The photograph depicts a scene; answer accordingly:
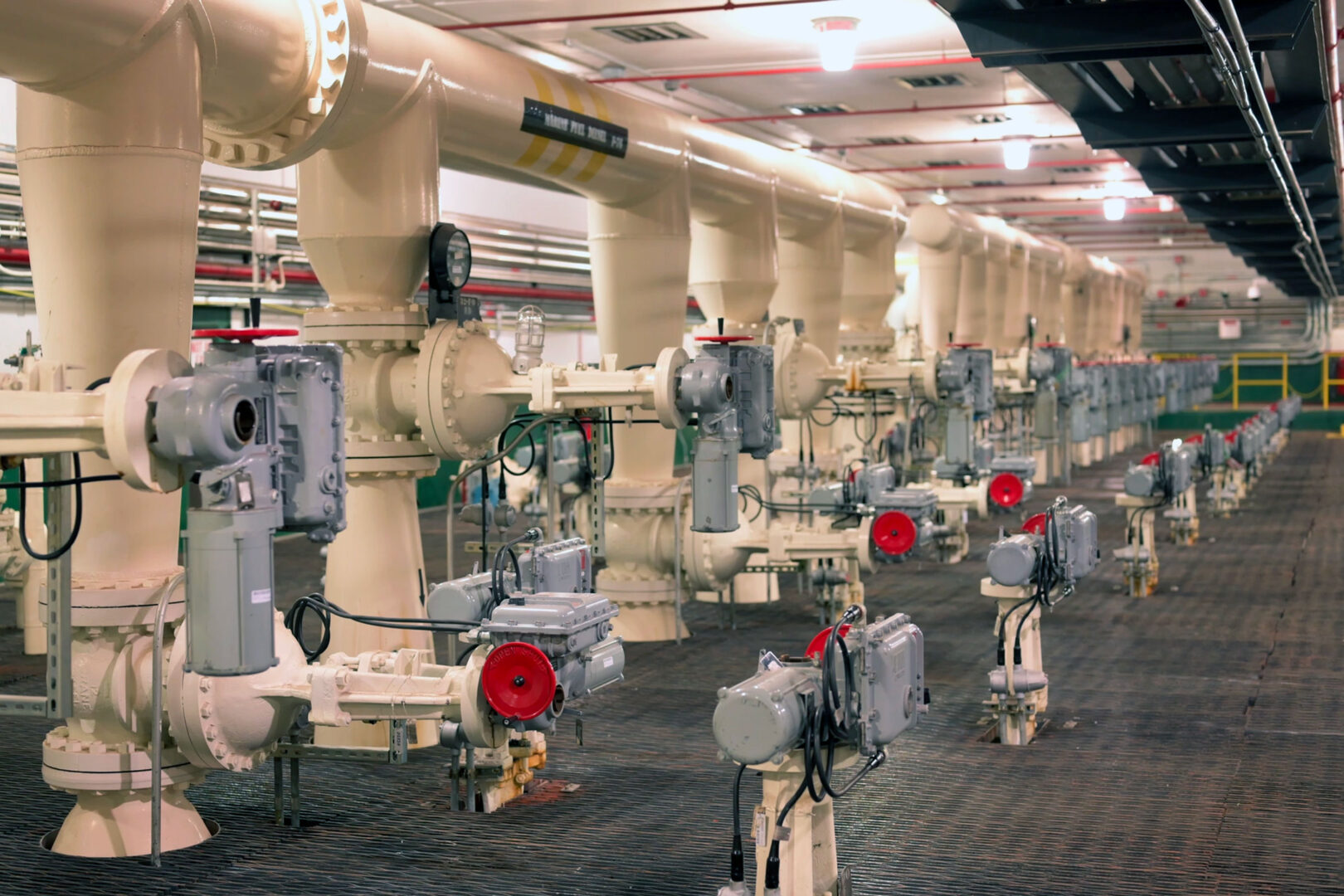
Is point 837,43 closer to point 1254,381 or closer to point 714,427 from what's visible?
point 714,427

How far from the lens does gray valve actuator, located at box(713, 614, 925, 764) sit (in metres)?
3.91

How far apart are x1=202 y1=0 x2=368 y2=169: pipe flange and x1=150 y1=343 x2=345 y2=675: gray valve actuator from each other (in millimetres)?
1769

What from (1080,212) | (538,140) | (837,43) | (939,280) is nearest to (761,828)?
(538,140)

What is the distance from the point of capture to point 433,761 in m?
6.59

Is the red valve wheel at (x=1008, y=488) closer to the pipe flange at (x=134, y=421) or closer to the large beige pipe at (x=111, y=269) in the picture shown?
the large beige pipe at (x=111, y=269)

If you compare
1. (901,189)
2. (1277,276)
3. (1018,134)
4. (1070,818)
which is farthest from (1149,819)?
(1277,276)

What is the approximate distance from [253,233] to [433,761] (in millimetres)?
5157

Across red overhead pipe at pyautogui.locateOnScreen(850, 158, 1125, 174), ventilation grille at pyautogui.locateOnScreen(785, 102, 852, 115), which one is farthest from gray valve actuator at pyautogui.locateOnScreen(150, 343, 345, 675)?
red overhead pipe at pyautogui.locateOnScreen(850, 158, 1125, 174)

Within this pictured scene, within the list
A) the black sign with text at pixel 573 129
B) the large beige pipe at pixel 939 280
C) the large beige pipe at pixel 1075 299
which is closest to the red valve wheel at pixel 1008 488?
the large beige pipe at pixel 939 280

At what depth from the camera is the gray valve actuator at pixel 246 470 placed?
11.4 feet

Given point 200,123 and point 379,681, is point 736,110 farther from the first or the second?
point 379,681

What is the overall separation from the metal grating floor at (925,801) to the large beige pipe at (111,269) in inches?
16.6

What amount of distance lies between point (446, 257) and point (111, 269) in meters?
1.84

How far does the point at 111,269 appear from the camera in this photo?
195 inches
